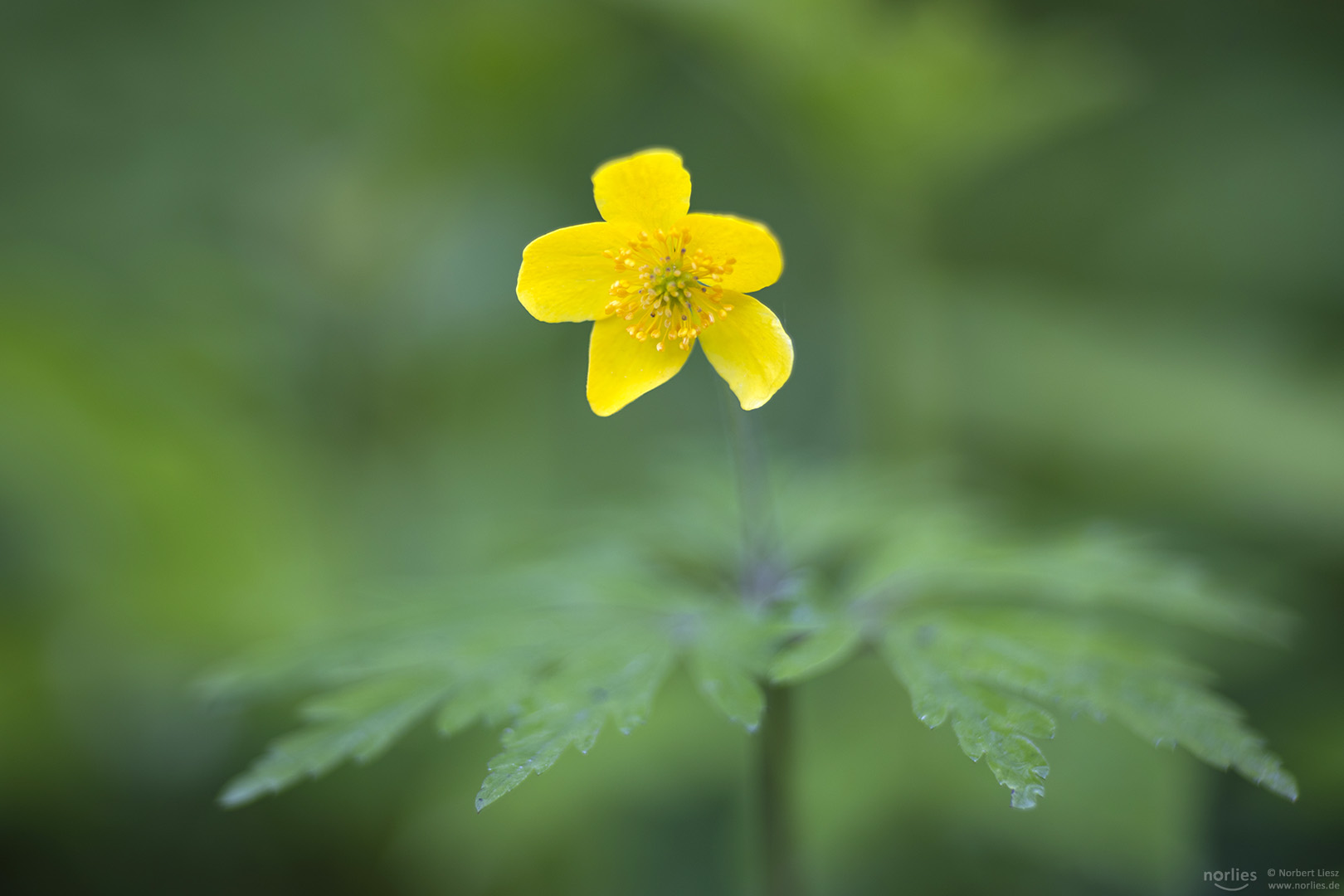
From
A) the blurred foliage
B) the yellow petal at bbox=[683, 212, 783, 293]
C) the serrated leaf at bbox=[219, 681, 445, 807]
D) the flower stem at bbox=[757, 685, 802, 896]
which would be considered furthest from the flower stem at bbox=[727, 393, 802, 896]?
the serrated leaf at bbox=[219, 681, 445, 807]

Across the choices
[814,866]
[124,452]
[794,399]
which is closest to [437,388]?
[124,452]

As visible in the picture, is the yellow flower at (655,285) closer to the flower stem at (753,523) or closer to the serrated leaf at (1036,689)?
the flower stem at (753,523)

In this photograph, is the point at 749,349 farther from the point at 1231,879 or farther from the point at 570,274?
the point at 1231,879

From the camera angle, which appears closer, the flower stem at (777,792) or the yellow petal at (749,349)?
the yellow petal at (749,349)

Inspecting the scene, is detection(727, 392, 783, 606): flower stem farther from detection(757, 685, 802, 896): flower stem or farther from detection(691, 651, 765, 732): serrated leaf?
detection(691, 651, 765, 732): serrated leaf

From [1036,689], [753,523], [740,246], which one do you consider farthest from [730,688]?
[753,523]

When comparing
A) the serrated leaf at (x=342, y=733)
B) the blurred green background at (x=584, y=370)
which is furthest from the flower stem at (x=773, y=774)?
the blurred green background at (x=584, y=370)
